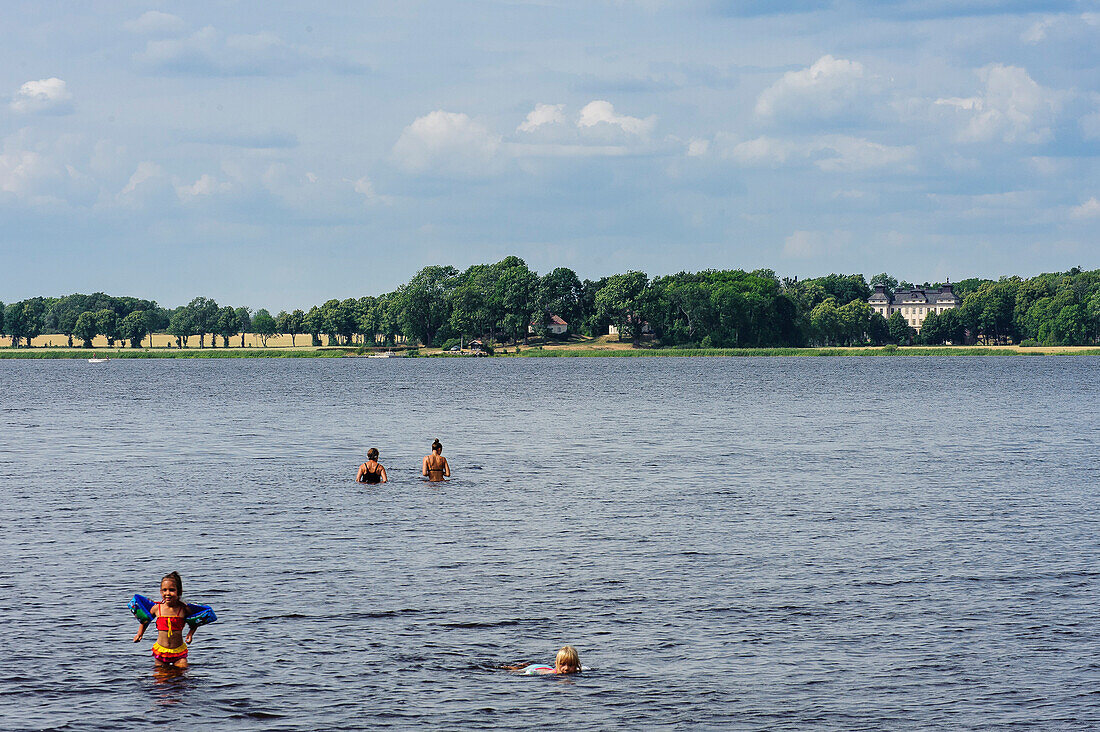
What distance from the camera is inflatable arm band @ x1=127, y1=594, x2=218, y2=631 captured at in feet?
74.5

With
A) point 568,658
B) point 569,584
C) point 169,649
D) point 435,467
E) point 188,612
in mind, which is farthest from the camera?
point 435,467

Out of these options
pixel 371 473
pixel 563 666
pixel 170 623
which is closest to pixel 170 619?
pixel 170 623

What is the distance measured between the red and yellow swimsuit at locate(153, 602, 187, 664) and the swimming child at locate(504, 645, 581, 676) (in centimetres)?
663

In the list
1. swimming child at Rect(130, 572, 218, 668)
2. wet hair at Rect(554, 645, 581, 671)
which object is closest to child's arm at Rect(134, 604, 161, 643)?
swimming child at Rect(130, 572, 218, 668)

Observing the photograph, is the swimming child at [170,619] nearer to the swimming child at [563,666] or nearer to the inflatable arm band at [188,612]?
the inflatable arm band at [188,612]

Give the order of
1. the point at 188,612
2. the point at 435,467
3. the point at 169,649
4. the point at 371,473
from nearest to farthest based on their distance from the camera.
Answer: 1. the point at 188,612
2. the point at 169,649
3. the point at 371,473
4. the point at 435,467

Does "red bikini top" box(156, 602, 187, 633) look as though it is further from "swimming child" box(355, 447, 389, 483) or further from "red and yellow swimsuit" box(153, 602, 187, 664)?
"swimming child" box(355, 447, 389, 483)

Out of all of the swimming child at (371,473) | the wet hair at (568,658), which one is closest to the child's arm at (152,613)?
the wet hair at (568,658)

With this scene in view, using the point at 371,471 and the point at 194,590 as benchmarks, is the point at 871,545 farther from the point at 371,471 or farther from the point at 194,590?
the point at 371,471

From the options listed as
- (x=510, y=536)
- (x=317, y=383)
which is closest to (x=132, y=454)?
(x=510, y=536)

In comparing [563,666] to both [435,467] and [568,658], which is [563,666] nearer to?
[568,658]

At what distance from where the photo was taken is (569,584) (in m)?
29.8

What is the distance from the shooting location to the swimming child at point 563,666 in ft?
73.6

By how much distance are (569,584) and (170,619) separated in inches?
411
